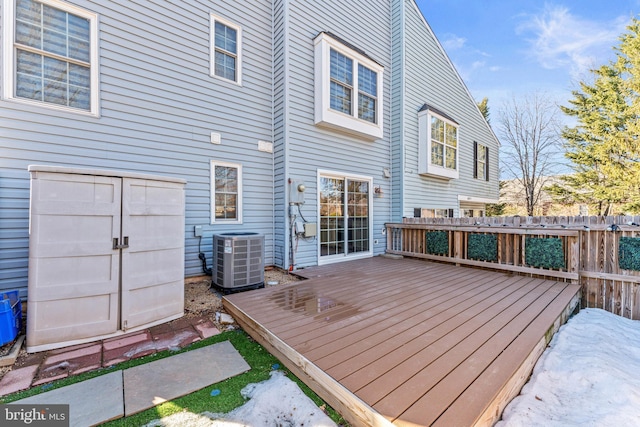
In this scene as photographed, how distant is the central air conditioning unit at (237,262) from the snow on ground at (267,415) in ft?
7.11

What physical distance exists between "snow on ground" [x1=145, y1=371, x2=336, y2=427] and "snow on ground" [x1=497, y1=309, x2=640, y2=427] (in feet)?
4.03

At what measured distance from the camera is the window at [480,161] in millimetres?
11031

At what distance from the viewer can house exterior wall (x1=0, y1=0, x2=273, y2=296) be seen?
343cm

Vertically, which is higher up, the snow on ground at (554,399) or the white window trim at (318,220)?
the white window trim at (318,220)

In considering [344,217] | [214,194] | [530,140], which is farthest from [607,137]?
[214,194]

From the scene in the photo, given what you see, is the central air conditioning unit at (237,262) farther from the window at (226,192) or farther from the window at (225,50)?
the window at (225,50)

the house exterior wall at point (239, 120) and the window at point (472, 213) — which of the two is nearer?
the house exterior wall at point (239, 120)

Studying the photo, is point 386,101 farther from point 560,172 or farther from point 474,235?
point 560,172

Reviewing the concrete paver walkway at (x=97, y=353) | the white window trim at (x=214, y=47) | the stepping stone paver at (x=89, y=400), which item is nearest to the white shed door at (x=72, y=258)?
the concrete paver walkway at (x=97, y=353)

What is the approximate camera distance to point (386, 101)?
7.50 m

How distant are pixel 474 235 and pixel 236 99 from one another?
18.4 ft

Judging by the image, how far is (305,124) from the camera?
569cm

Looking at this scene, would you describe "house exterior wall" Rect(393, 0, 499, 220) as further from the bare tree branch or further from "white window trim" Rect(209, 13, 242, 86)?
the bare tree branch

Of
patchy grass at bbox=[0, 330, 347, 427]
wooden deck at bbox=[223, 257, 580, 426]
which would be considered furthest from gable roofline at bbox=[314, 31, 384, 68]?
patchy grass at bbox=[0, 330, 347, 427]
